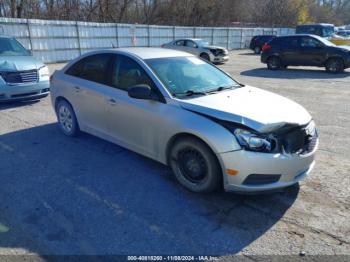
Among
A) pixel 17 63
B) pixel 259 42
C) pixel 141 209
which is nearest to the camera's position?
pixel 141 209

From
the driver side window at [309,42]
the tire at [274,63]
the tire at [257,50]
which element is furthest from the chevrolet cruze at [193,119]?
the tire at [257,50]

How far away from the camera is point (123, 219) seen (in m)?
3.07

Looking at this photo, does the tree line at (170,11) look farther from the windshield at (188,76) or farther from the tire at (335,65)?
the windshield at (188,76)

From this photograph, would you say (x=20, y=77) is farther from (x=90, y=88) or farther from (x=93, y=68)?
(x=90, y=88)

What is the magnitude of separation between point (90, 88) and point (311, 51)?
12445 mm

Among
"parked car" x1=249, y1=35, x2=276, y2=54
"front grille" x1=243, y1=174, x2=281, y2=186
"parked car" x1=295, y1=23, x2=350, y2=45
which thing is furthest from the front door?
"parked car" x1=249, y1=35, x2=276, y2=54

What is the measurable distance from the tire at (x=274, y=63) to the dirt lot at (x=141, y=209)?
37.1 feet

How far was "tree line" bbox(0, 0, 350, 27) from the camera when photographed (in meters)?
24.0

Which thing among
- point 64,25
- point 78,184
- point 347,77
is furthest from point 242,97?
point 64,25

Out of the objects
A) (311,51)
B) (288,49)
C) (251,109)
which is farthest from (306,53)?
(251,109)

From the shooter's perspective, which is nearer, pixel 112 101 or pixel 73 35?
pixel 112 101

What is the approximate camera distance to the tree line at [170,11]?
24031 millimetres

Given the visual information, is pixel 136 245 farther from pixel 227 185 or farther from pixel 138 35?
pixel 138 35

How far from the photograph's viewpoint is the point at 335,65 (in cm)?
1368
